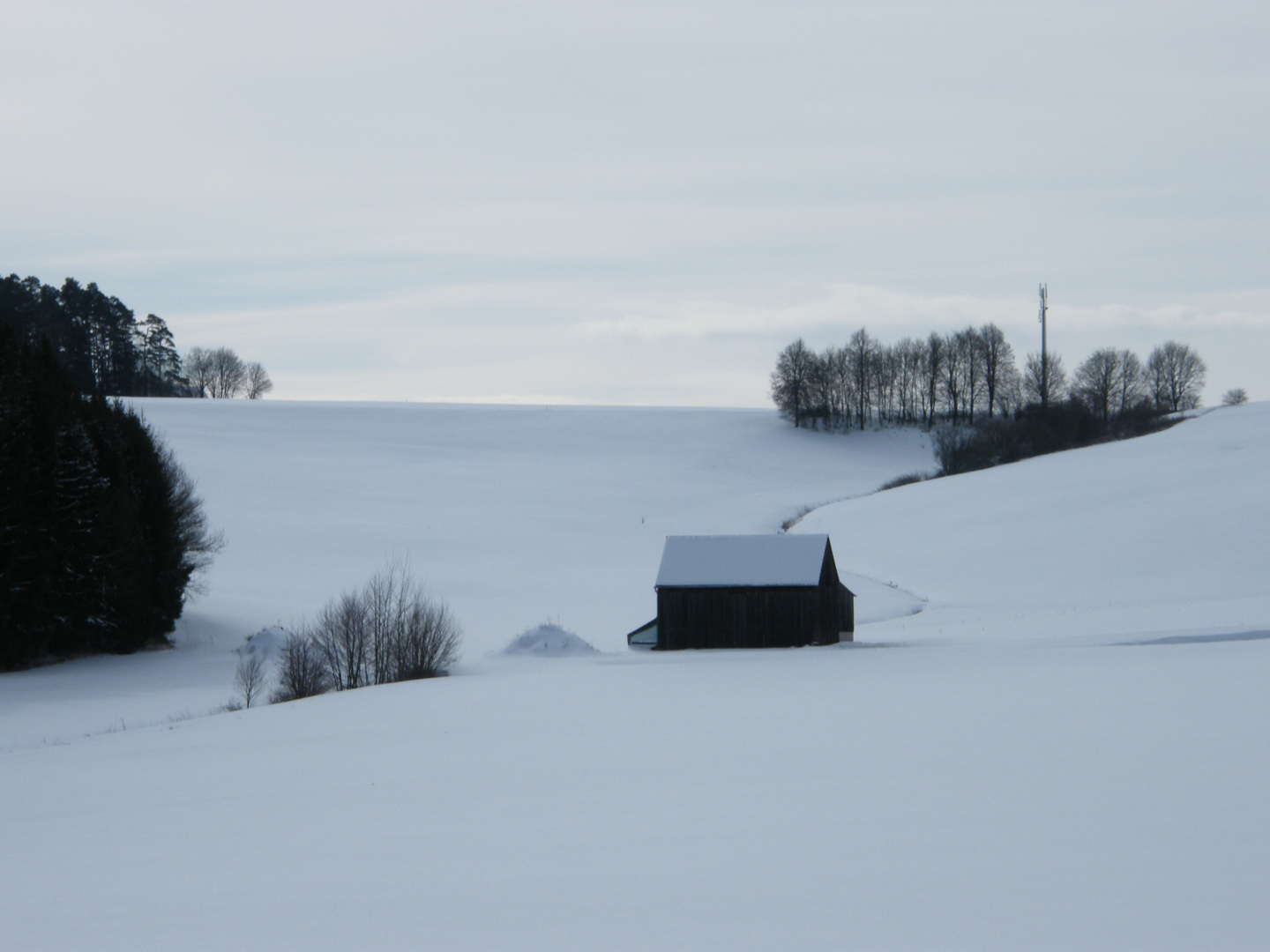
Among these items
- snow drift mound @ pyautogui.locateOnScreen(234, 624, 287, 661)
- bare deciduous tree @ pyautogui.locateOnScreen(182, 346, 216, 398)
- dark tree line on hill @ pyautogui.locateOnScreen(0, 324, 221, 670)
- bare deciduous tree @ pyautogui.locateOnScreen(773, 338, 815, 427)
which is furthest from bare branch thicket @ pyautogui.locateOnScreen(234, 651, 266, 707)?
bare deciduous tree @ pyautogui.locateOnScreen(182, 346, 216, 398)

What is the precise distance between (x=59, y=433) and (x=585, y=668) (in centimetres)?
1708

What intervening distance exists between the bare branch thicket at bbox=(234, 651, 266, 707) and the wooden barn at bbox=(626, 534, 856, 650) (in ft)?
35.4

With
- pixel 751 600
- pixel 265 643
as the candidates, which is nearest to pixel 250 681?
pixel 265 643

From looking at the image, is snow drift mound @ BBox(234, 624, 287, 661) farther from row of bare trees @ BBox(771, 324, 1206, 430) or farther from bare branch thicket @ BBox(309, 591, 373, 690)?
row of bare trees @ BBox(771, 324, 1206, 430)

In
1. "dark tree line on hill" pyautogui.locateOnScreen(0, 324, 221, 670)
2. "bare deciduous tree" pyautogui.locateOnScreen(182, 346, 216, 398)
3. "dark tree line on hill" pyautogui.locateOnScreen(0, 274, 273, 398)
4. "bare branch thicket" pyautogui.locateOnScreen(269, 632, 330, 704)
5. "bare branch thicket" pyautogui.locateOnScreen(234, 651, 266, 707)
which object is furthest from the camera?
"bare deciduous tree" pyautogui.locateOnScreen(182, 346, 216, 398)

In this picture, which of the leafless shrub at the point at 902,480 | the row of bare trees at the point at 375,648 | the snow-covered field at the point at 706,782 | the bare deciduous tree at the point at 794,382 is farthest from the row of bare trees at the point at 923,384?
the row of bare trees at the point at 375,648

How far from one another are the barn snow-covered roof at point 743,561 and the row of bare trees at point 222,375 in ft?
333

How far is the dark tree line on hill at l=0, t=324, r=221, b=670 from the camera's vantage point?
2850 cm

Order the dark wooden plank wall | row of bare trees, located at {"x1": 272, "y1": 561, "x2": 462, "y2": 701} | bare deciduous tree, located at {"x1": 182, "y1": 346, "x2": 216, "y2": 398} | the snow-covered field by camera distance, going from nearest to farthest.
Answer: the snow-covered field
row of bare trees, located at {"x1": 272, "y1": 561, "x2": 462, "y2": 701}
the dark wooden plank wall
bare deciduous tree, located at {"x1": 182, "y1": 346, "x2": 216, "y2": 398}

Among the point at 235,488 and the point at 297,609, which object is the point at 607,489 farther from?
the point at 297,609

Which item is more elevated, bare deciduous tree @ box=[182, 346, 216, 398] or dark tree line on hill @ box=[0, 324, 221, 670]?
bare deciduous tree @ box=[182, 346, 216, 398]

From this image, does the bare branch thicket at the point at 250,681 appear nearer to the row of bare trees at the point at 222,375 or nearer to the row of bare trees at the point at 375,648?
the row of bare trees at the point at 375,648

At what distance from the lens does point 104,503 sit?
102ft

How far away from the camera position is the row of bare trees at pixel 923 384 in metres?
98.4
